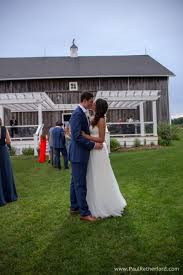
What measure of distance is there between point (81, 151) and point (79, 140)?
0.73 feet

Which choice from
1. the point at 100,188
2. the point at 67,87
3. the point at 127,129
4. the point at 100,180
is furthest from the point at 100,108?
the point at 67,87

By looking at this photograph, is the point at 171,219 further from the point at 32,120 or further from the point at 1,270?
the point at 32,120

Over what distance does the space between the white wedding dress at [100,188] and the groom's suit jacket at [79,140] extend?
21 cm

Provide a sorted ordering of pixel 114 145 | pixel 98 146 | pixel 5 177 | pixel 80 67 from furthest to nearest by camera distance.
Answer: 1. pixel 80 67
2. pixel 114 145
3. pixel 5 177
4. pixel 98 146

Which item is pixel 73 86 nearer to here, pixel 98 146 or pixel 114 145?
pixel 114 145

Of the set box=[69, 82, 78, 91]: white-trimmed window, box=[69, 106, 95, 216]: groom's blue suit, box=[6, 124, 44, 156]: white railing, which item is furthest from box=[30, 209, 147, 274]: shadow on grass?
box=[69, 82, 78, 91]: white-trimmed window

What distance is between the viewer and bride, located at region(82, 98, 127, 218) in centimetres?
593

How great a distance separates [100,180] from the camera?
598 cm

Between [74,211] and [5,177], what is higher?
[5,177]

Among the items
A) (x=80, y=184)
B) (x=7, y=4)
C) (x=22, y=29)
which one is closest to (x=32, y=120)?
(x=22, y=29)

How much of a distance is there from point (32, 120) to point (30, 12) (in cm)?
2249

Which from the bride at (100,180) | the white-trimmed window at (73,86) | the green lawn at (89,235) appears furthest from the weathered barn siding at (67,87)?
the bride at (100,180)

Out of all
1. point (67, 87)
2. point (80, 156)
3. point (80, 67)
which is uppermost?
point (80, 67)

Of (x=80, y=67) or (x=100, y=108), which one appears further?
(x=80, y=67)
